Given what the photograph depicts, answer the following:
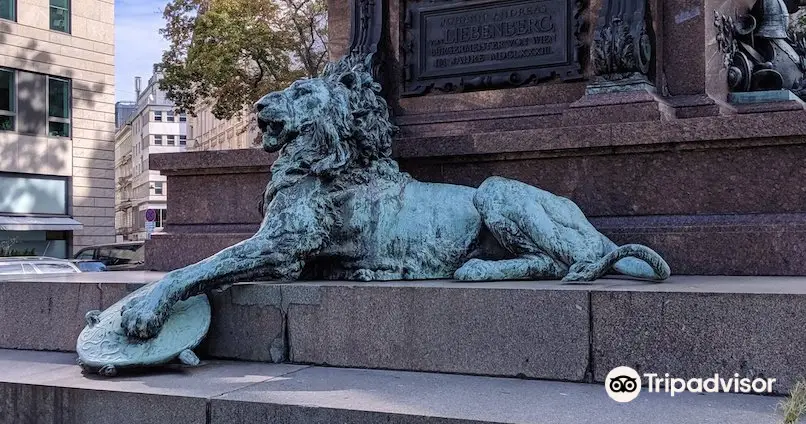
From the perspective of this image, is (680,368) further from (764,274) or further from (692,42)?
(692,42)

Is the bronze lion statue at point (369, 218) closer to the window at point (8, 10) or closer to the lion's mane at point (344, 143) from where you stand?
the lion's mane at point (344, 143)

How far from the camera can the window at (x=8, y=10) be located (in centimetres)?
3297

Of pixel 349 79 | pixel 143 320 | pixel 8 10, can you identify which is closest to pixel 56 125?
pixel 8 10

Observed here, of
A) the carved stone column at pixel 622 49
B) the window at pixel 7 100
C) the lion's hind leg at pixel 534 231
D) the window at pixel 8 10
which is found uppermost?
the window at pixel 8 10

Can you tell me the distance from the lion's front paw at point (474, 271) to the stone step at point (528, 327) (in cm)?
27

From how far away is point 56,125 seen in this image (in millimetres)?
35156

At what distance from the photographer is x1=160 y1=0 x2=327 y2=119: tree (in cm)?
2950

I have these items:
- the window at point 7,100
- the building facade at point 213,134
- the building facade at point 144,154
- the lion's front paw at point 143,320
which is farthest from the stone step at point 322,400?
the building facade at point 144,154

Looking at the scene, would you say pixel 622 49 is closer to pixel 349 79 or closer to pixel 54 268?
pixel 349 79

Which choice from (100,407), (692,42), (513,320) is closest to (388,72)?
(692,42)

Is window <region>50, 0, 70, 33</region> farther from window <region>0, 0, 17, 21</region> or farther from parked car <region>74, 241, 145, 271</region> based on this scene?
parked car <region>74, 241, 145, 271</region>

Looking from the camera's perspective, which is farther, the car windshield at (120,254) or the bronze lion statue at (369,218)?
the car windshield at (120,254)

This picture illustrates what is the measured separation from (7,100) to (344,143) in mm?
30487

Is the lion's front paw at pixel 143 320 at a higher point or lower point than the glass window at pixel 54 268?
higher
